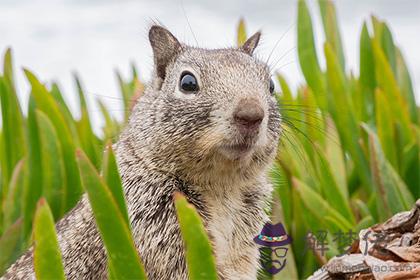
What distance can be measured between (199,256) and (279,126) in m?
1.47

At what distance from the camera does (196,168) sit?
330 centimetres

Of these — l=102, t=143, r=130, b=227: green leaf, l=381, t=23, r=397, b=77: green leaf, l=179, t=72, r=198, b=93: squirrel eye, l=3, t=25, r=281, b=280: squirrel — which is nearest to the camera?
l=102, t=143, r=130, b=227: green leaf

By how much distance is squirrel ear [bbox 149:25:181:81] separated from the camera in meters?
3.76

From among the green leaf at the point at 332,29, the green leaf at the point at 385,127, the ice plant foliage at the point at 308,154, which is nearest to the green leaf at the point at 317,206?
the ice plant foliage at the point at 308,154

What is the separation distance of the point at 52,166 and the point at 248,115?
5.22 feet

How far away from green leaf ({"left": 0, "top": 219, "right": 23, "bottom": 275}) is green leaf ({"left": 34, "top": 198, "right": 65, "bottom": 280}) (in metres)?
1.76

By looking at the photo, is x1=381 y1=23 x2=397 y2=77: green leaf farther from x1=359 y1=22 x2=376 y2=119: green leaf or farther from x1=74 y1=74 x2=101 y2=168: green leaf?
x1=74 y1=74 x2=101 y2=168: green leaf

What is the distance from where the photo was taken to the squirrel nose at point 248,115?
306cm

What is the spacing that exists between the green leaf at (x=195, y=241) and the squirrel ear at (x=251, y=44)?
74.6 inches

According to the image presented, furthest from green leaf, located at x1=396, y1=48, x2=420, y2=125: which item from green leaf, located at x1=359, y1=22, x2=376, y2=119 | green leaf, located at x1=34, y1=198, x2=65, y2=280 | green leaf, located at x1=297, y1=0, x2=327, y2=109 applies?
green leaf, located at x1=34, y1=198, x2=65, y2=280

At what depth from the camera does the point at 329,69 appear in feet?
16.1

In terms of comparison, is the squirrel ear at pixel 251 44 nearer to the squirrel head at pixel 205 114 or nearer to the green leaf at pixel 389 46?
the squirrel head at pixel 205 114

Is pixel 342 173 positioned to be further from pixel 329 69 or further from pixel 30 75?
pixel 30 75

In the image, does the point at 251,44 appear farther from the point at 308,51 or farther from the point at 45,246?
the point at 45,246
